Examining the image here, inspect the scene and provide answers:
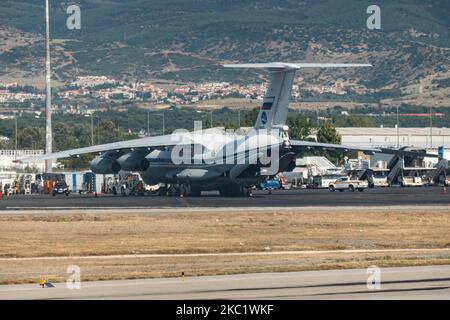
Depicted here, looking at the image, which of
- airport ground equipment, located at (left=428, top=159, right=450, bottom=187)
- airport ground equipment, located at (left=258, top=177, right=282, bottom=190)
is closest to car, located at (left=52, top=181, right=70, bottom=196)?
airport ground equipment, located at (left=258, top=177, right=282, bottom=190)

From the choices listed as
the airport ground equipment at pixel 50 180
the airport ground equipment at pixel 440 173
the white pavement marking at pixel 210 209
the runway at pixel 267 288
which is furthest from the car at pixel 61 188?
the runway at pixel 267 288

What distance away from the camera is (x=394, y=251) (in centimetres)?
4259

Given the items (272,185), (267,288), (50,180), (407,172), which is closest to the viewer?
(267,288)

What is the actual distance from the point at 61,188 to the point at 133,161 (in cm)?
1631

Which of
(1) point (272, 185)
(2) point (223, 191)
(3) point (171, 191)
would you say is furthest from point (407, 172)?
(2) point (223, 191)

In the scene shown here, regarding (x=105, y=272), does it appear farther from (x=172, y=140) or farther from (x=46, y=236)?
(x=172, y=140)

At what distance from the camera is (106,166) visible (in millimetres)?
87875

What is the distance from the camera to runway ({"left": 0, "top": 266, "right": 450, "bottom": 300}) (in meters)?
29.8

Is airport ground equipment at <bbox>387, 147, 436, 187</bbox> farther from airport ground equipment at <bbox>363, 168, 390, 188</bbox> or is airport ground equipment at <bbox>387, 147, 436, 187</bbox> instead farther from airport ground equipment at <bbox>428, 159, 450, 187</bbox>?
airport ground equipment at <bbox>363, 168, 390, 188</bbox>

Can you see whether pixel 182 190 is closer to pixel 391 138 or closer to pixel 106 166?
pixel 106 166

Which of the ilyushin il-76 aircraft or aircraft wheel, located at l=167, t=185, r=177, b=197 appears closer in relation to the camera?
the ilyushin il-76 aircraft

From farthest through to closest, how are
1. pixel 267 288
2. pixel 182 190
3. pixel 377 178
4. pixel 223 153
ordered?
pixel 377 178 → pixel 182 190 → pixel 223 153 → pixel 267 288

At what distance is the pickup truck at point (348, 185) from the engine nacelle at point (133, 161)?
21178 millimetres

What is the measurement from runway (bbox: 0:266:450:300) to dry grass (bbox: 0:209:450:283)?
1893mm
